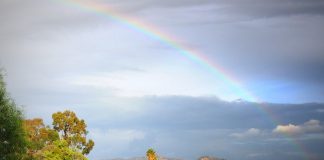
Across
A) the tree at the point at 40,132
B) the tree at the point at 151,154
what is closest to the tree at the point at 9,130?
the tree at the point at 40,132

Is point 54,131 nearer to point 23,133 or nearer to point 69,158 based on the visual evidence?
point 69,158

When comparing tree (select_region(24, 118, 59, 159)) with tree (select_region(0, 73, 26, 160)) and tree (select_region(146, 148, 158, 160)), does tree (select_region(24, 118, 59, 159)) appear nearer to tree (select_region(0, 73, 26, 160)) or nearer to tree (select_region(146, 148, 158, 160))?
tree (select_region(146, 148, 158, 160))

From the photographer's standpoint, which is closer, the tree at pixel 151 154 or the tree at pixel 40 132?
the tree at pixel 40 132

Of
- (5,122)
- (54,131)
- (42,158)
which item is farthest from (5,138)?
(54,131)

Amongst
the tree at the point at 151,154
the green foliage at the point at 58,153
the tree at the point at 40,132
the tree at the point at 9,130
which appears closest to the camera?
the tree at the point at 9,130

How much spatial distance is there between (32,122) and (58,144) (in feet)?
109

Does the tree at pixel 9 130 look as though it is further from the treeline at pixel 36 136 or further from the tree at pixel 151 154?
the tree at pixel 151 154

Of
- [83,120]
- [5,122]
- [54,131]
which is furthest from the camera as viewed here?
[83,120]

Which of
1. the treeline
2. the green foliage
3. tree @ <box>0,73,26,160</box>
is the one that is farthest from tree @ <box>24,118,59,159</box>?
tree @ <box>0,73,26,160</box>

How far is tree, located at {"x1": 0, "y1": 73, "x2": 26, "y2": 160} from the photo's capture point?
59.4 m

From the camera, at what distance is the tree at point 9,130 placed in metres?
59.4

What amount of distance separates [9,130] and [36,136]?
1965 inches

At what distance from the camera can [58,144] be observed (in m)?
80.0

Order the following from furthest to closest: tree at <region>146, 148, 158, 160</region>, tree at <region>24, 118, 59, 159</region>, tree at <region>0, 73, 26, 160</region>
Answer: tree at <region>146, 148, 158, 160</region>, tree at <region>24, 118, 59, 159</region>, tree at <region>0, 73, 26, 160</region>
